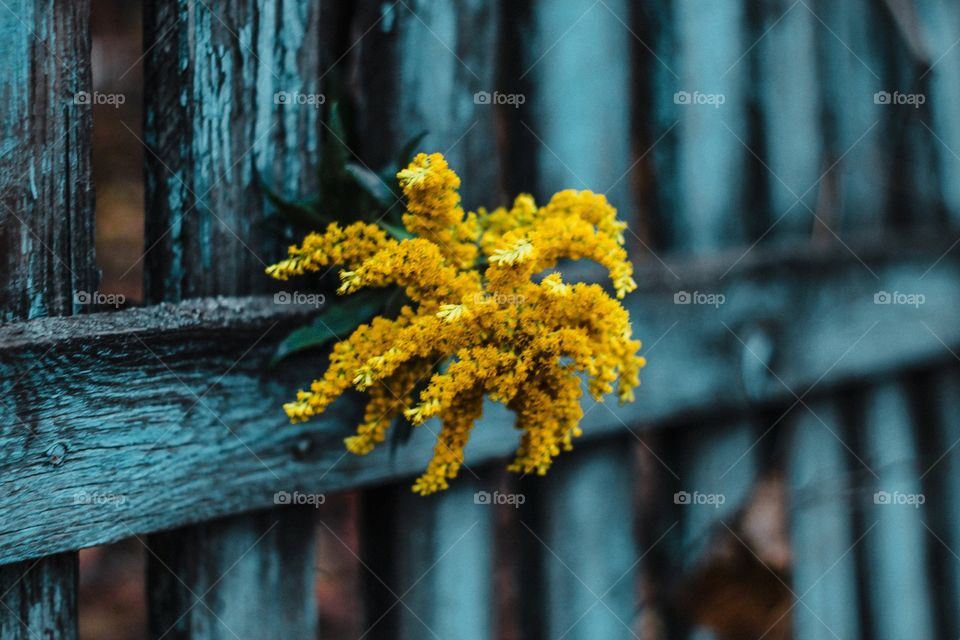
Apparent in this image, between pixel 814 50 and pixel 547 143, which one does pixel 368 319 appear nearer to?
pixel 547 143

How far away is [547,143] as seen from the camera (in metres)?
1.52

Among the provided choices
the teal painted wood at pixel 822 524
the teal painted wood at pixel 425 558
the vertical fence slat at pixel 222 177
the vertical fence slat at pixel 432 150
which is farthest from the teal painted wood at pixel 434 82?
the teal painted wood at pixel 822 524

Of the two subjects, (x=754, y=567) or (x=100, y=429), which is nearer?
(x=100, y=429)

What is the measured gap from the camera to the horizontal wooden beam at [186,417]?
95 cm

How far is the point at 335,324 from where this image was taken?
3.55ft

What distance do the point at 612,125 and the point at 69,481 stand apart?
3.76 feet

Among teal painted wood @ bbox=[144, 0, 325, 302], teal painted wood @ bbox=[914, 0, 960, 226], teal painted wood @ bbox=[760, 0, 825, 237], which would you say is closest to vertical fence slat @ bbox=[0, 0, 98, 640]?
teal painted wood @ bbox=[144, 0, 325, 302]

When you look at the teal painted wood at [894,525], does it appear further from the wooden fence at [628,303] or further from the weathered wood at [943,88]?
the weathered wood at [943,88]

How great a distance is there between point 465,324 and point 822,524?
1.35 metres

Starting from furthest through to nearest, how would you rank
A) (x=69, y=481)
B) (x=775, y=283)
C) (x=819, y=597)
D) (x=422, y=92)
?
(x=819, y=597)
(x=775, y=283)
(x=422, y=92)
(x=69, y=481)

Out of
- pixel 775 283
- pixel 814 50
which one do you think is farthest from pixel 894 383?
pixel 814 50

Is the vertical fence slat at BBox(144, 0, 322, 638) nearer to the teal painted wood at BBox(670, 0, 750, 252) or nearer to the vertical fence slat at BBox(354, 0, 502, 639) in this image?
the vertical fence slat at BBox(354, 0, 502, 639)

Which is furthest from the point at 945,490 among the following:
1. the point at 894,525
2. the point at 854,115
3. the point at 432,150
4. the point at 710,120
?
the point at 432,150

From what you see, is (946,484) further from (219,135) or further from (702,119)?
(219,135)
